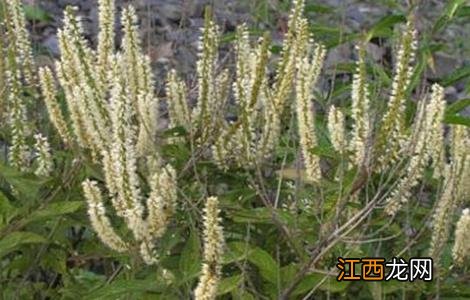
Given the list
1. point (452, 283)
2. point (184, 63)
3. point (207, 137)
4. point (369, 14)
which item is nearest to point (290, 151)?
point (207, 137)

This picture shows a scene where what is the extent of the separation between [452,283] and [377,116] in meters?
0.58

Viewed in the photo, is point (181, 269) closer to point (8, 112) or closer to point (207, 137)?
point (207, 137)

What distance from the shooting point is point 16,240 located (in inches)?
107

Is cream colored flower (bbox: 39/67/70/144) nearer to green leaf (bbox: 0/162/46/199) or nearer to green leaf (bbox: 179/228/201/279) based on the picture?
green leaf (bbox: 0/162/46/199)

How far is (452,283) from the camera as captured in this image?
9.75 ft

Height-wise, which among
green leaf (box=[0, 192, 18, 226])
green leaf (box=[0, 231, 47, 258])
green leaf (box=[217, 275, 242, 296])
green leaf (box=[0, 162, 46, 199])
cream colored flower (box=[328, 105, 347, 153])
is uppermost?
cream colored flower (box=[328, 105, 347, 153])

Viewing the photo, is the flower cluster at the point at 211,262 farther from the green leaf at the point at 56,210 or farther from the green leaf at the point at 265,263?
the green leaf at the point at 56,210

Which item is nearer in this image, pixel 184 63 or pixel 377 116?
pixel 377 116

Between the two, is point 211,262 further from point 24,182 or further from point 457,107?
point 457,107

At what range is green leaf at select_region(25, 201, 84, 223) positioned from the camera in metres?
2.71

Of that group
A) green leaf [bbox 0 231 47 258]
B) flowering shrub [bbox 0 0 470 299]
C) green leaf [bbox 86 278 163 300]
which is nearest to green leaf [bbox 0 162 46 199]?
flowering shrub [bbox 0 0 470 299]

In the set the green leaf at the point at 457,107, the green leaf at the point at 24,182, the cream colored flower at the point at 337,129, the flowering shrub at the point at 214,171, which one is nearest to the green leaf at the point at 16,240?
the flowering shrub at the point at 214,171

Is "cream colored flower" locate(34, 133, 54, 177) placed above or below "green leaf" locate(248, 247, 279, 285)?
above

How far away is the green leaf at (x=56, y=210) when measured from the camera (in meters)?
2.71
